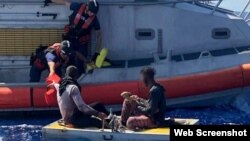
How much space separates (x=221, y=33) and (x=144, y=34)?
1.54 meters

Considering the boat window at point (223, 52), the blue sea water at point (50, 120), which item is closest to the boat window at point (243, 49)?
the boat window at point (223, 52)

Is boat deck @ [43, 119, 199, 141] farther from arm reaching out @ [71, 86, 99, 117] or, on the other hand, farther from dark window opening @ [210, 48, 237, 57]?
dark window opening @ [210, 48, 237, 57]

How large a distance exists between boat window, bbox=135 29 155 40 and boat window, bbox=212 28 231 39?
1240 millimetres

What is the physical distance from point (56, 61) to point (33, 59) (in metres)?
0.59

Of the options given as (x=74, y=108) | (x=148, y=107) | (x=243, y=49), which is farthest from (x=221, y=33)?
(x=74, y=108)

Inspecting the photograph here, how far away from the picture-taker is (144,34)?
12.9 meters

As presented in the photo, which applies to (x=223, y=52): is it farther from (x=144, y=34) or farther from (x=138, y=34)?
(x=138, y=34)

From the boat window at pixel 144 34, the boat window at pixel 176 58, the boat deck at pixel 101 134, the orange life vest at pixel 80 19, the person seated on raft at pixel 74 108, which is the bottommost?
the boat deck at pixel 101 134

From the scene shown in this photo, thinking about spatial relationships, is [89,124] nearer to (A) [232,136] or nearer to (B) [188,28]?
(A) [232,136]

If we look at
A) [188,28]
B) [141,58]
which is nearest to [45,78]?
[141,58]

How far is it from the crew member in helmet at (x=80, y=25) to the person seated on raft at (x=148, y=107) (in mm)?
3549

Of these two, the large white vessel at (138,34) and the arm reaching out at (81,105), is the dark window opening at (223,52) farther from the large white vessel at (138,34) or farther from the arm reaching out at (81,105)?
the arm reaching out at (81,105)

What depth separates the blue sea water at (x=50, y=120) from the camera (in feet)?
35.3

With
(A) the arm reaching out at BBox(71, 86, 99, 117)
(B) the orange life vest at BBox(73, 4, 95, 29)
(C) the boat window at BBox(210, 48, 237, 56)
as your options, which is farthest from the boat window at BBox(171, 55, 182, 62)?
(A) the arm reaching out at BBox(71, 86, 99, 117)
